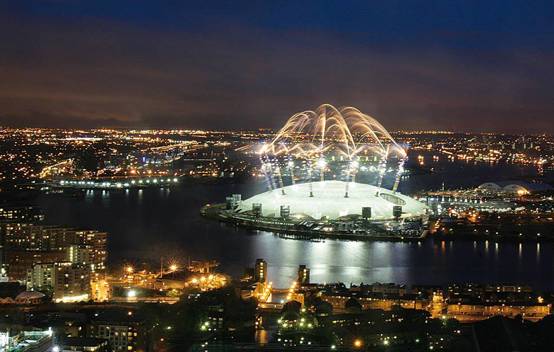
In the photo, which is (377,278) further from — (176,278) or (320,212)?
(320,212)

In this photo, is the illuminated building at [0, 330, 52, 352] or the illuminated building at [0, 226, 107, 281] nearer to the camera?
the illuminated building at [0, 330, 52, 352]

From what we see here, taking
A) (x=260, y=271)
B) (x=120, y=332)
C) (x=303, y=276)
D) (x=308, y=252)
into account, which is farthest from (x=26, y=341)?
(x=308, y=252)

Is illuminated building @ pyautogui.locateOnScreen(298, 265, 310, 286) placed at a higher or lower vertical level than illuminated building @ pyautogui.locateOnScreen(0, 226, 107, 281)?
lower

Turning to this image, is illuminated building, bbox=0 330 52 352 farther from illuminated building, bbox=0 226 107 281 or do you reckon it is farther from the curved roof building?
the curved roof building

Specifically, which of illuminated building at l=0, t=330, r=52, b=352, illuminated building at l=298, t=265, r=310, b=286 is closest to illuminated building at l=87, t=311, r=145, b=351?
illuminated building at l=0, t=330, r=52, b=352

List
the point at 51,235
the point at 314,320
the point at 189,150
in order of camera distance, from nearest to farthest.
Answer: the point at 314,320 < the point at 51,235 < the point at 189,150

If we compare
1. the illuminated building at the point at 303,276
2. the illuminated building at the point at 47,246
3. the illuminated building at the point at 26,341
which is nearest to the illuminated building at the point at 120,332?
the illuminated building at the point at 26,341

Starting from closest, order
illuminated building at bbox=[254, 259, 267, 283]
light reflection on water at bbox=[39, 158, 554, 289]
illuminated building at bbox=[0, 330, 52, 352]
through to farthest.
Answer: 1. illuminated building at bbox=[0, 330, 52, 352]
2. illuminated building at bbox=[254, 259, 267, 283]
3. light reflection on water at bbox=[39, 158, 554, 289]

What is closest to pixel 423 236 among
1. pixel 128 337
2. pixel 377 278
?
pixel 377 278

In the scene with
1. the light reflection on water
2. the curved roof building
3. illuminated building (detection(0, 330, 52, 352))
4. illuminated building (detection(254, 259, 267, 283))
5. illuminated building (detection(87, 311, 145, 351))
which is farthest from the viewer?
the curved roof building

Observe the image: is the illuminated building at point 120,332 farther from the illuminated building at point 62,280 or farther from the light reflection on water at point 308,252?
the light reflection on water at point 308,252
